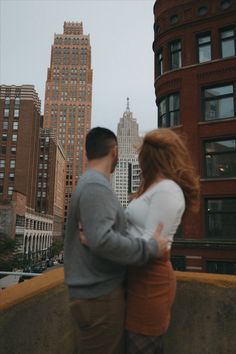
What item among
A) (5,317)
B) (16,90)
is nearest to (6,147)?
(16,90)

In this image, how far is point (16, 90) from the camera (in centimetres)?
8869

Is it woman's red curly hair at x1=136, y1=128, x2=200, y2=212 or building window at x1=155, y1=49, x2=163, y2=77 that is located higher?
building window at x1=155, y1=49, x2=163, y2=77

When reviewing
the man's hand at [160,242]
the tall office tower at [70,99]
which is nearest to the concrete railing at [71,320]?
the man's hand at [160,242]

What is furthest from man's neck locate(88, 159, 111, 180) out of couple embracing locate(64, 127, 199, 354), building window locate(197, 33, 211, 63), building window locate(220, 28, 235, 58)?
building window locate(197, 33, 211, 63)

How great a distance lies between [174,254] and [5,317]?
1525 cm

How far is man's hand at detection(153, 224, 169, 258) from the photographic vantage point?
78.3 inches

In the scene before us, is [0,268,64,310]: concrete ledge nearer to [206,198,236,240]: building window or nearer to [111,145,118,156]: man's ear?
[111,145,118,156]: man's ear

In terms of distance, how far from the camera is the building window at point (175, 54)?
20.0 metres

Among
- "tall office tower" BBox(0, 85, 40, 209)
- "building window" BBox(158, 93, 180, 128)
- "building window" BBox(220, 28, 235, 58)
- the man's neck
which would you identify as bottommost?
the man's neck

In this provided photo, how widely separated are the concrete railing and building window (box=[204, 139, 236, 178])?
14.6m

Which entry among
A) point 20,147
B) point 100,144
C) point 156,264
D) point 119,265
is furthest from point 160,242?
point 20,147

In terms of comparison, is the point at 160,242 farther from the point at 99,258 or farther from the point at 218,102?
the point at 218,102

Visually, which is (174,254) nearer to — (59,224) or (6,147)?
(6,147)

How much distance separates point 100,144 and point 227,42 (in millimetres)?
19269
